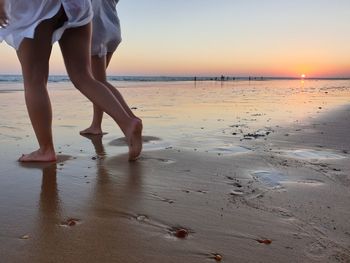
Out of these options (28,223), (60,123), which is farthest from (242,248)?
(60,123)

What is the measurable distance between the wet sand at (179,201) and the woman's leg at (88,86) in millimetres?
230

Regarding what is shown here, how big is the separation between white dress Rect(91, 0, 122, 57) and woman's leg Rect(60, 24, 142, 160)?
913mm

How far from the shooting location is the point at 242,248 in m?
1.67

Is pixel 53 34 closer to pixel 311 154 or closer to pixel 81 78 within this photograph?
pixel 81 78

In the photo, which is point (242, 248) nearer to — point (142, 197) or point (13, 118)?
point (142, 197)

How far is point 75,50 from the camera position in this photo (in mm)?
3254

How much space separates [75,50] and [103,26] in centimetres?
102

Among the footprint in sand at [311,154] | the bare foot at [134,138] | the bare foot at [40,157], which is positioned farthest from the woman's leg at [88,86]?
the footprint in sand at [311,154]

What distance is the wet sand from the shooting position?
1649mm

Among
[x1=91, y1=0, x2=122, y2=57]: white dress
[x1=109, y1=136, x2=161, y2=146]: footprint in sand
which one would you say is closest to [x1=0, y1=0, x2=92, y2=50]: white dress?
[x1=91, y1=0, x2=122, y2=57]: white dress

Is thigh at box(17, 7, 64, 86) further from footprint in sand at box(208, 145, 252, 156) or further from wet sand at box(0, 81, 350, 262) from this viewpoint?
footprint in sand at box(208, 145, 252, 156)

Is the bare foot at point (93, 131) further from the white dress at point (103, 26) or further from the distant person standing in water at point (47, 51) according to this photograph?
the distant person standing in water at point (47, 51)

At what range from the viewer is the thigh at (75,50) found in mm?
3240

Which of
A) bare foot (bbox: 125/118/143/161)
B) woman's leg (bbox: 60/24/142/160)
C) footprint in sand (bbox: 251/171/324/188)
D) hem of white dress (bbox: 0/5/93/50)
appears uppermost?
hem of white dress (bbox: 0/5/93/50)
